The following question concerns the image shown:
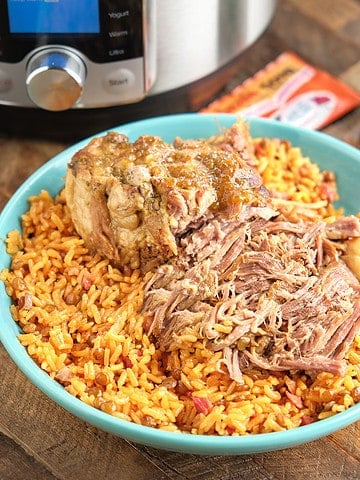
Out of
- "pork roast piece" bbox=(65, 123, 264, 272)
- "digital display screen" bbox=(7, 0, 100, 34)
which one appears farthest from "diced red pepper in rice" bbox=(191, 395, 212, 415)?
"digital display screen" bbox=(7, 0, 100, 34)

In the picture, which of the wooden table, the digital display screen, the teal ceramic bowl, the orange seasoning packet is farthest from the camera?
the orange seasoning packet

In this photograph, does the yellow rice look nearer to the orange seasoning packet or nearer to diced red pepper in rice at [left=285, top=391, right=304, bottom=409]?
diced red pepper in rice at [left=285, top=391, right=304, bottom=409]

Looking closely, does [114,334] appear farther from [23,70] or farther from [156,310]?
[23,70]

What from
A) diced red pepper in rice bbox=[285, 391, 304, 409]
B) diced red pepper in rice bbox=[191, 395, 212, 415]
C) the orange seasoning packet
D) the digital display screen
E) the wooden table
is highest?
the digital display screen

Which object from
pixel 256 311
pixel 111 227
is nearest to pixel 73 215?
pixel 111 227

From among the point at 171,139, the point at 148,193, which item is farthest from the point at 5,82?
the point at 148,193

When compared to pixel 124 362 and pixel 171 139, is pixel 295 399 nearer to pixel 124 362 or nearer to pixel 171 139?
pixel 124 362

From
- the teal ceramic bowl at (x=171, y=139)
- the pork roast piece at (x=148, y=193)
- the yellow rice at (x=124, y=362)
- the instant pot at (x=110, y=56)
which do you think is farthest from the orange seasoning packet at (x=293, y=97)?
the yellow rice at (x=124, y=362)
